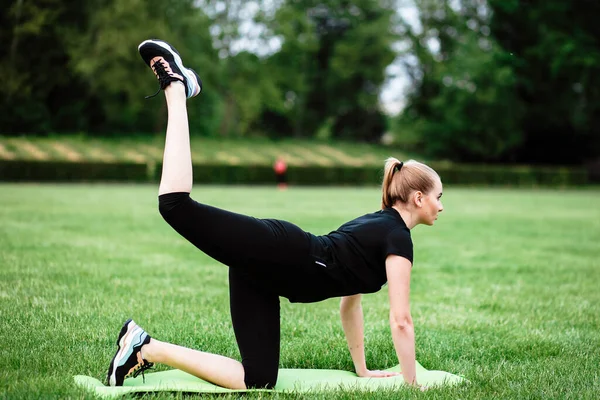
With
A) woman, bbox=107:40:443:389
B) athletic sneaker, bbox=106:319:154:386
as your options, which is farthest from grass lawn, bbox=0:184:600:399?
woman, bbox=107:40:443:389

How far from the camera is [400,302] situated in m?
3.60

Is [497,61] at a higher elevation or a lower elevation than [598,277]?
higher

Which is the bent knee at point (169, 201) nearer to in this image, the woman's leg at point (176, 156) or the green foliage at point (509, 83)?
the woman's leg at point (176, 156)

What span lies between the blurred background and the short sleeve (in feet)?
102

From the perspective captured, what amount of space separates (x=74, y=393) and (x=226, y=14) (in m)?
45.8

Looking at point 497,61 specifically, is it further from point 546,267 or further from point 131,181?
point 546,267

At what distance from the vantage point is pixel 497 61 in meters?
48.4

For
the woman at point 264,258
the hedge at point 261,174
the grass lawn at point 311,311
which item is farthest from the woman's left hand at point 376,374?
the hedge at point 261,174

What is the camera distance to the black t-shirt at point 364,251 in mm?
3686

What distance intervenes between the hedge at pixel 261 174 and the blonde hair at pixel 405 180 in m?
30.2

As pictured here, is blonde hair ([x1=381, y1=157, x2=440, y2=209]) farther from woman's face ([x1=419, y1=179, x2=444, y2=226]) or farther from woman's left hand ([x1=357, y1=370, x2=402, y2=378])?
woman's left hand ([x1=357, y1=370, x2=402, y2=378])

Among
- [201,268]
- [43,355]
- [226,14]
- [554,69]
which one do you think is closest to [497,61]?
[554,69]

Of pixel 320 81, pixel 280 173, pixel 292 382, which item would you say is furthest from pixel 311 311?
pixel 320 81

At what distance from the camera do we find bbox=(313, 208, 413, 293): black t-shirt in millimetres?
3686
